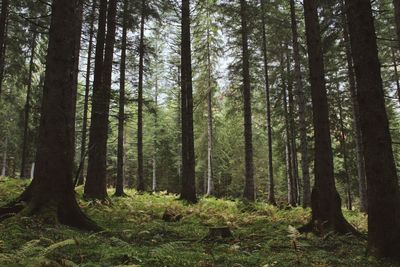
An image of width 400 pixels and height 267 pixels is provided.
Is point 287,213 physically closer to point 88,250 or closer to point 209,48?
point 88,250

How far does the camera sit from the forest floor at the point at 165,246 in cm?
510

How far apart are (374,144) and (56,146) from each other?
600 centimetres

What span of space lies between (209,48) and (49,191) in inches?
857

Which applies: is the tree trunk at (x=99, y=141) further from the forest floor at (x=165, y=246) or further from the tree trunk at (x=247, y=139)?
the tree trunk at (x=247, y=139)

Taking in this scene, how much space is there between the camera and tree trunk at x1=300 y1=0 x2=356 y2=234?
30.6 ft

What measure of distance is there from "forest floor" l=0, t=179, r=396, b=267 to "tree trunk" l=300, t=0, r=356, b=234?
2.35 ft

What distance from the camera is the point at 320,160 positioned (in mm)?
9867

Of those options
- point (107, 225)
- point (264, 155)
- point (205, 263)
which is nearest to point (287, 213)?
point (107, 225)

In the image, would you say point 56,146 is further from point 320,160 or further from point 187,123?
point 187,123

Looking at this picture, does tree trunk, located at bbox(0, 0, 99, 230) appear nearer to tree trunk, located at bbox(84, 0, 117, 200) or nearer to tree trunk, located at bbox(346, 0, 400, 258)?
tree trunk, located at bbox(84, 0, 117, 200)

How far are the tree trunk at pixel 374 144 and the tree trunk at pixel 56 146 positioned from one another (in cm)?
529

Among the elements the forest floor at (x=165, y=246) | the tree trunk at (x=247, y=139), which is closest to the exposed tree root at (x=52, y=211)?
the forest floor at (x=165, y=246)

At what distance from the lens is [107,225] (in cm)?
911

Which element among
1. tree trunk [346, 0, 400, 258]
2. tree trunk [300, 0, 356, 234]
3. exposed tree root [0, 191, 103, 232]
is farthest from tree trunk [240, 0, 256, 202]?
tree trunk [346, 0, 400, 258]
